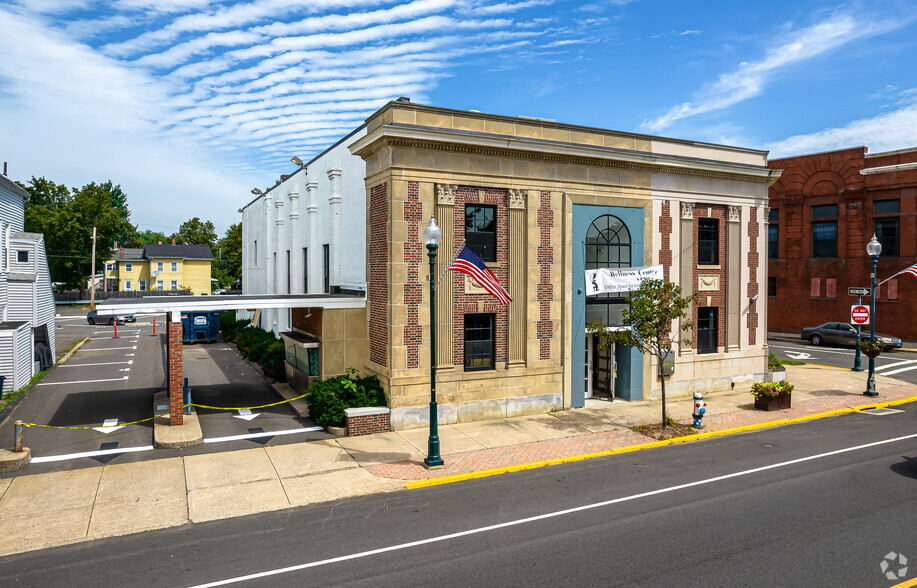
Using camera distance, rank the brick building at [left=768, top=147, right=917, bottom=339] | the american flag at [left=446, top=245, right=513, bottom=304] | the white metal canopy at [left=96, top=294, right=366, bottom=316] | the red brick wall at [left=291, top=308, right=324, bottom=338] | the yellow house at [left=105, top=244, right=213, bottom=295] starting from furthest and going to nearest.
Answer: the yellow house at [left=105, top=244, right=213, bottom=295] → the brick building at [left=768, top=147, right=917, bottom=339] → the red brick wall at [left=291, top=308, right=324, bottom=338] → the white metal canopy at [left=96, top=294, right=366, bottom=316] → the american flag at [left=446, top=245, right=513, bottom=304]

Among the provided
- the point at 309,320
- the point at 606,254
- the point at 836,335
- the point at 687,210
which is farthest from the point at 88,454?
the point at 836,335

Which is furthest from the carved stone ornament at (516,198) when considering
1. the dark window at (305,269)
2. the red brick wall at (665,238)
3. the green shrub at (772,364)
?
the green shrub at (772,364)

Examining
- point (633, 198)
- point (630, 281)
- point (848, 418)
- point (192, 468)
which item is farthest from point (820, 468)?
point (192, 468)

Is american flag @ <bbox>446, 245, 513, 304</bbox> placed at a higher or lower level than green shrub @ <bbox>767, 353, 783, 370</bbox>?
→ higher

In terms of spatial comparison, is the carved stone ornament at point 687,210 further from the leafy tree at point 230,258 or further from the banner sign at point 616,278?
the leafy tree at point 230,258

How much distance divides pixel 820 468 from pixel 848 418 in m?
6.81

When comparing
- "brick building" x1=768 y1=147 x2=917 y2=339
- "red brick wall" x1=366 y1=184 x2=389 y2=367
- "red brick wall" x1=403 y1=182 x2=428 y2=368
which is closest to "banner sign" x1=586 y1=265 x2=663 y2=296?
"red brick wall" x1=403 y1=182 x2=428 y2=368

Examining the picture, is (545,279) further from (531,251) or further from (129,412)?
(129,412)

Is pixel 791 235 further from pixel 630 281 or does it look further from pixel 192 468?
pixel 192 468

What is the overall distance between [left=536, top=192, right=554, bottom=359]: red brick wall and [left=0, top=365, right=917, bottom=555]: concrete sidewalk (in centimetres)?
250

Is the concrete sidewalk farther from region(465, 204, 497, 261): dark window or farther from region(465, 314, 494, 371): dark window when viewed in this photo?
region(465, 204, 497, 261): dark window

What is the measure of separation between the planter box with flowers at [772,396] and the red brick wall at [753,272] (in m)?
3.52

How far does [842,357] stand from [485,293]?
84.7 ft

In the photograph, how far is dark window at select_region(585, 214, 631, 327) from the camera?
19859mm
